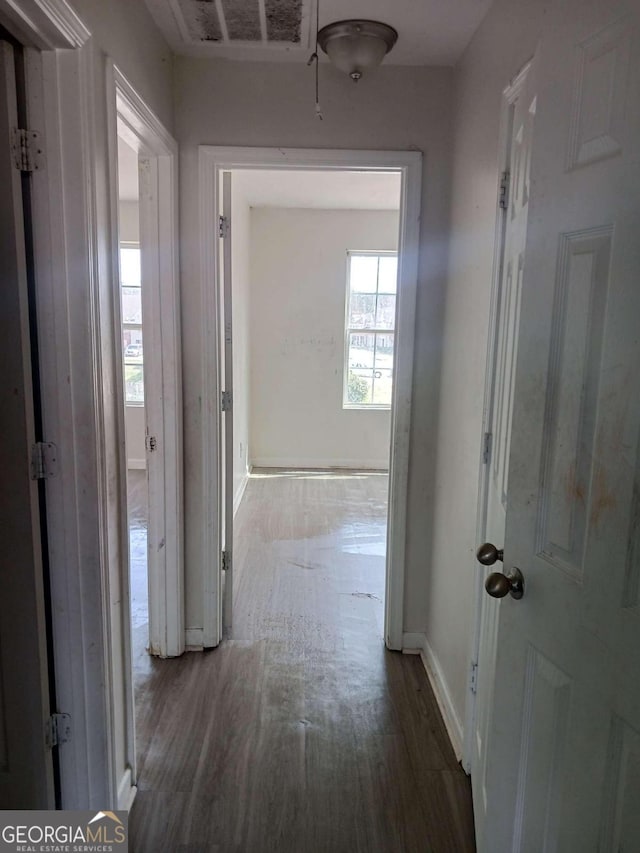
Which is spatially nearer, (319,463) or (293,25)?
A: (293,25)

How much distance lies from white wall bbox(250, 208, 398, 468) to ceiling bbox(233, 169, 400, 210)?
0.21 meters

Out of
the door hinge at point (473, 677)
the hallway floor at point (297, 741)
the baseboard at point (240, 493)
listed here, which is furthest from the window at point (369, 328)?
the door hinge at point (473, 677)

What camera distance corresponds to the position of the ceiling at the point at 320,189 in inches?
166

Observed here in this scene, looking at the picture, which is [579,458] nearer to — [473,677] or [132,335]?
[473,677]

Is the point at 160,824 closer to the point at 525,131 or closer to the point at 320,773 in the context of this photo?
the point at 320,773

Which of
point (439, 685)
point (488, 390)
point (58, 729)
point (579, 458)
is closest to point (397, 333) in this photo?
point (488, 390)

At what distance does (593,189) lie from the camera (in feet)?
2.87

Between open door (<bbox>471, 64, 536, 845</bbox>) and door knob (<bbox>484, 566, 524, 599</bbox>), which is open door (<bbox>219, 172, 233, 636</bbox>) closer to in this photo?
open door (<bbox>471, 64, 536, 845</bbox>)

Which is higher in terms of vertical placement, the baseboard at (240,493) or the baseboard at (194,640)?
the baseboard at (240,493)

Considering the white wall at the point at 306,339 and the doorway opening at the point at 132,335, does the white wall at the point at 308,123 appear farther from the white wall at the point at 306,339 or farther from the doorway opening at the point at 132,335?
the white wall at the point at 306,339

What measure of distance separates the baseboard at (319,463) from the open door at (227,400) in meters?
3.00

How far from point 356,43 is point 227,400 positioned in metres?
1.46

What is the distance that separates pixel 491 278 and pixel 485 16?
86 centimetres

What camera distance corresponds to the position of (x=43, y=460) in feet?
4.73
